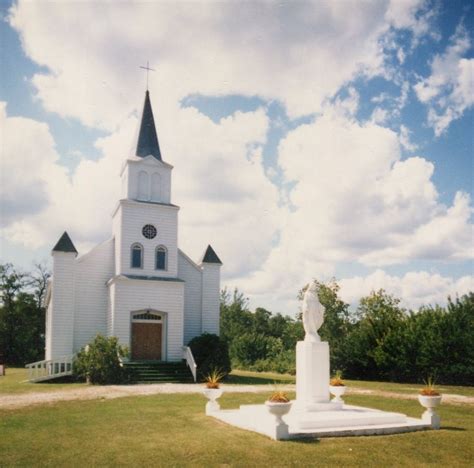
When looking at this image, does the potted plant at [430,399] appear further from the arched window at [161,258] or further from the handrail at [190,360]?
the arched window at [161,258]

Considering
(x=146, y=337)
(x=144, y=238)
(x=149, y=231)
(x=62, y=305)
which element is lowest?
(x=146, y=337)

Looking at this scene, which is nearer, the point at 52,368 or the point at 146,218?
the point at 52,368

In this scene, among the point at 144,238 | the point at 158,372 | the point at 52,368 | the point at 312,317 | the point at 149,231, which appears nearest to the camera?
the point at 312,317

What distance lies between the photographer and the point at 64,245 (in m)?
28.8

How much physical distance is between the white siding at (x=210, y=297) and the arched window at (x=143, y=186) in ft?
18.2

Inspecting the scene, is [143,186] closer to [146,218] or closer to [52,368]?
[146,218]

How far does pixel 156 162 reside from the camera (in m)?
31.6

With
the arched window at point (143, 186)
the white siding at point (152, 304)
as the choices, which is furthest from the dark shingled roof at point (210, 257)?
the arched window at point (143, 186)

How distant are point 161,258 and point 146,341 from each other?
4908 millimetres

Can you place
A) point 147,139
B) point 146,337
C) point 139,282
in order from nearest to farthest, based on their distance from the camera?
A: point 139,282, point 146,337, point 147,139

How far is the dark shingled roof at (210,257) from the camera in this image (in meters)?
32.2

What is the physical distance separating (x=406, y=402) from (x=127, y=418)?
367 inches

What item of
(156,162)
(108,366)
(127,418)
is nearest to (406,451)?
(127,418)

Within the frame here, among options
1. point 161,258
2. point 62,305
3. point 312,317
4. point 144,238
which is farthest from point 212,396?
point 144,238
